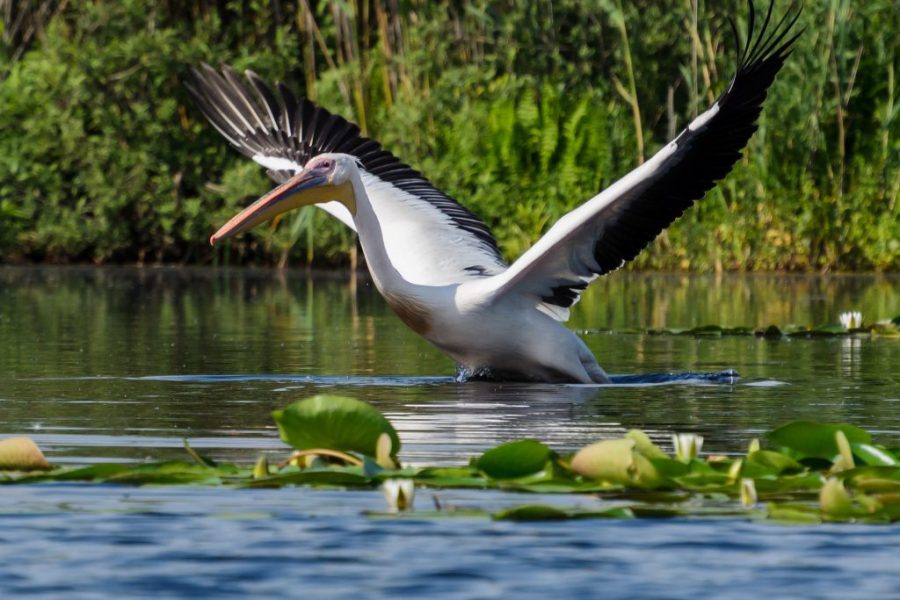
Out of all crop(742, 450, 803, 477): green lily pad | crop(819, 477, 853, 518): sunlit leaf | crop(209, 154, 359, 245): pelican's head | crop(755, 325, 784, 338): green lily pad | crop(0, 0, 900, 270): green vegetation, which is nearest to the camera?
crop(819, 477, 853, 518): sunlit leaf

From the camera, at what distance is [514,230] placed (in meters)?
16.8

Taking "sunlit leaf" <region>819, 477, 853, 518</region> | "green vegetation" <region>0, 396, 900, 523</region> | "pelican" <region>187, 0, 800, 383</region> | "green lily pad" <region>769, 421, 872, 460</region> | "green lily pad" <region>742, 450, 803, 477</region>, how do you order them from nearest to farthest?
"sunlit leaf" <region>819, 477, 853, 518</region>, "green vegetation" <region>0, 396, 900, 523</region>, "green lily pad" <region>742, 450, 803, 477</region>, "green lily pad" <region>769, 421, 872, 460</region>, "pelican" <region>187, 0, 800, 383</region>

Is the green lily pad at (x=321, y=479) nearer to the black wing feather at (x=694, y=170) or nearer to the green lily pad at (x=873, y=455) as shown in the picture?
the green lily pad at (x=873, y=455)

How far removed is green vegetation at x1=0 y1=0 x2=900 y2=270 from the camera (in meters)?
15.8

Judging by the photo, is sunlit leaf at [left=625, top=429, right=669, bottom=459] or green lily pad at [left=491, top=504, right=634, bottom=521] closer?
green lily pad at [left=491, top=504, right=634, bottom=521]

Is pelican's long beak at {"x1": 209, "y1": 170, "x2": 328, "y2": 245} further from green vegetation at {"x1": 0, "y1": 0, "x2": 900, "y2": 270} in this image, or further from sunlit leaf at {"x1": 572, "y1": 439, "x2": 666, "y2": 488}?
green vegetation at {"x1": 0, "y1": 0, "x2": 900, "y2": 270}

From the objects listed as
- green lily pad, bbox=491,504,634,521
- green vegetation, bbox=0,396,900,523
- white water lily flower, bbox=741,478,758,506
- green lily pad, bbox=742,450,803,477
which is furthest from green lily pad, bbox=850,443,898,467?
green lily pad, bbox=491,504,634,521

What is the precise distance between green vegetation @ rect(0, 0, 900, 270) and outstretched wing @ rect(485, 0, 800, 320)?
7692 mm

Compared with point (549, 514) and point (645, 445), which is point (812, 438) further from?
point (549, 514)

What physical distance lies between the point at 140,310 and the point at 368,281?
14.6 ft

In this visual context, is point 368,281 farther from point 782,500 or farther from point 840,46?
point 782,500

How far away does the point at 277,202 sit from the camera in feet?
25.2

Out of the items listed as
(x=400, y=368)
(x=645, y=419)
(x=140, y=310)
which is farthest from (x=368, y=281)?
(x=645, y=419)

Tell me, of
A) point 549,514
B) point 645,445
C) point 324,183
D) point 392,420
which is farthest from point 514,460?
point 324,183
